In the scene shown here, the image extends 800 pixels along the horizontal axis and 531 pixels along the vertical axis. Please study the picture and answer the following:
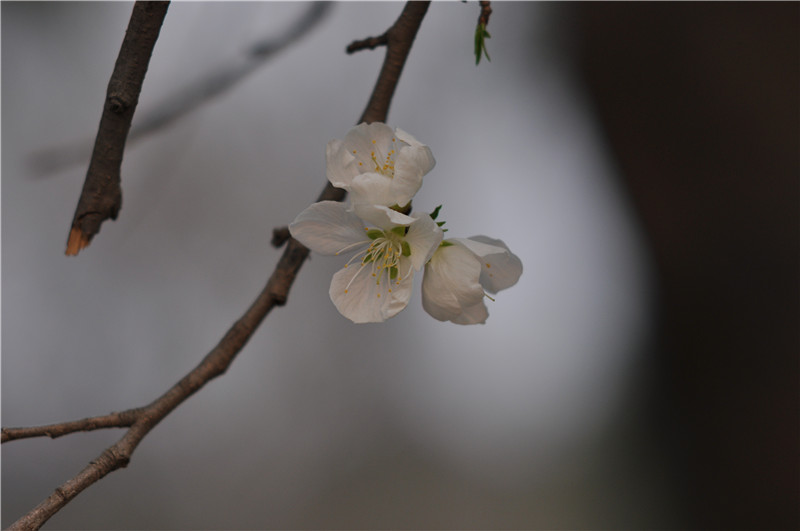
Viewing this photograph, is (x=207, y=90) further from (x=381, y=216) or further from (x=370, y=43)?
(x=381, y=216)

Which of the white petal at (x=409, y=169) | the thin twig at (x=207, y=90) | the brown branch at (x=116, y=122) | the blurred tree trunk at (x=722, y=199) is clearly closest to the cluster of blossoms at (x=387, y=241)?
the white petal at (x=409, y=169)

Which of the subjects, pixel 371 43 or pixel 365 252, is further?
pixel 371 43

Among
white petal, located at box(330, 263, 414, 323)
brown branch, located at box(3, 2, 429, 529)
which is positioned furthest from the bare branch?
white petal, located at box(330, 263, 414, 323)

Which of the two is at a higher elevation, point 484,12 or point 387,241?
point 484,12

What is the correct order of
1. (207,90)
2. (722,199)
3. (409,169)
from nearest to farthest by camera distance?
(409,169), (207,90), (722,199)

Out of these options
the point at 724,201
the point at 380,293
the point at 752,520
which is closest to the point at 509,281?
the point at 380,293

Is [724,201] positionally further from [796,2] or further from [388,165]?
[388,165]

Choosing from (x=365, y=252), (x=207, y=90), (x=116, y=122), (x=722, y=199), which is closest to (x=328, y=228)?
(x=365, y=252)

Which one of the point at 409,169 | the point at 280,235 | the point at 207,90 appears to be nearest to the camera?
the point at 409,169

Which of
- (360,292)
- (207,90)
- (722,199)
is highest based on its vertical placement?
(722,199)
